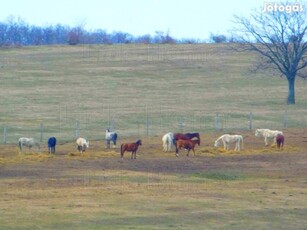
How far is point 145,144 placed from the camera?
1832 inches

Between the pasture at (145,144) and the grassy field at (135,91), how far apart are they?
106 millimetres

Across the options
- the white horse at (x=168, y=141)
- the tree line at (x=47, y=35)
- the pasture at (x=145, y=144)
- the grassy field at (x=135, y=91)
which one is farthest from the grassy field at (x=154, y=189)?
the tree line at (x=47, y=35)

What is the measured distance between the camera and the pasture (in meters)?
24.8

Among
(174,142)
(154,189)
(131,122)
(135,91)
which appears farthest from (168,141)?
(135,91)

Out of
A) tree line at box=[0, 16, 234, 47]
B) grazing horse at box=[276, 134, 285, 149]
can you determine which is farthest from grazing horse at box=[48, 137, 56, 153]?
tree line at box=[0, 16, 234, 47]

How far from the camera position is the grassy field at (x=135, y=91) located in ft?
188

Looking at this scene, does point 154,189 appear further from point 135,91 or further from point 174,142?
point 135,91

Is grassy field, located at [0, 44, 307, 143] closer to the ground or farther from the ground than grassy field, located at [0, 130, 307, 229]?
farther from the ground

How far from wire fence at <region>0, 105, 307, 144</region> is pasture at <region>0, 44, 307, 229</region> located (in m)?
0.10

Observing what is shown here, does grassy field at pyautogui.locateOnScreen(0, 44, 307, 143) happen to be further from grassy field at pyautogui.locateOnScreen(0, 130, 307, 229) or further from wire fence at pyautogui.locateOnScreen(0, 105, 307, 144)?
grassy field at pyautogui.locateOnScreen(0, 130, 307, 229)

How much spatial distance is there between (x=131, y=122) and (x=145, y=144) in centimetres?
1130

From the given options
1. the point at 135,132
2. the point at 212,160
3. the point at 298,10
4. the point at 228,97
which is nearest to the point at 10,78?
the point at 228,97

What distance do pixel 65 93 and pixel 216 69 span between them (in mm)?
22264

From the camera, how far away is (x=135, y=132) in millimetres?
53125
